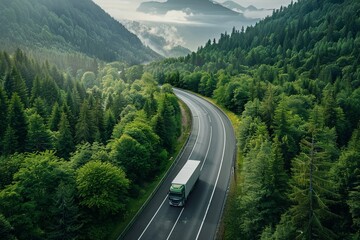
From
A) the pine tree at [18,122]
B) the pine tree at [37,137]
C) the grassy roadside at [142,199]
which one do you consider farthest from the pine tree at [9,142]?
the grassy roadside at [142,199]

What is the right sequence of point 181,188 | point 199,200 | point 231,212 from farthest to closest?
point 199,200 < point 181,188 < point 231,212

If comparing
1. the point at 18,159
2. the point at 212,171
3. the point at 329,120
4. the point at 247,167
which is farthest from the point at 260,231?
the point at 329,120

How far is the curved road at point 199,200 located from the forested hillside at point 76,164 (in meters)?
3.44

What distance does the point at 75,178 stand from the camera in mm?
42375

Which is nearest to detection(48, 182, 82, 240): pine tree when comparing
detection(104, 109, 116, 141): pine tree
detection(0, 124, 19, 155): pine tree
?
detection(0, 124, 19, 155): pine tree

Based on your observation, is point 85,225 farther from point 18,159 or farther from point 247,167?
point 247,167

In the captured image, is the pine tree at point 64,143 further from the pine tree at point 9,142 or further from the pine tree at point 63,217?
the pine tree at point 63,217

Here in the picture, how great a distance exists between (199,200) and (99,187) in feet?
53.9

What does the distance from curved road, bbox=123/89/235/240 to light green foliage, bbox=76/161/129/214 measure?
16.6 ft

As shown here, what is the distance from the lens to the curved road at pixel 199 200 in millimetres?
42406

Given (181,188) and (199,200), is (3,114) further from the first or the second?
(199,200)

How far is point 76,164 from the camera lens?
46.8m

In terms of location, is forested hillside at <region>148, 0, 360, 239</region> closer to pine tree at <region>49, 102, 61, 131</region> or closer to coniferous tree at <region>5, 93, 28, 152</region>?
pine tree at <region>49, 102, 61, 131</region>

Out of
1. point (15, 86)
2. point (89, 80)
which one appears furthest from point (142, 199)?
point (89, 80)
